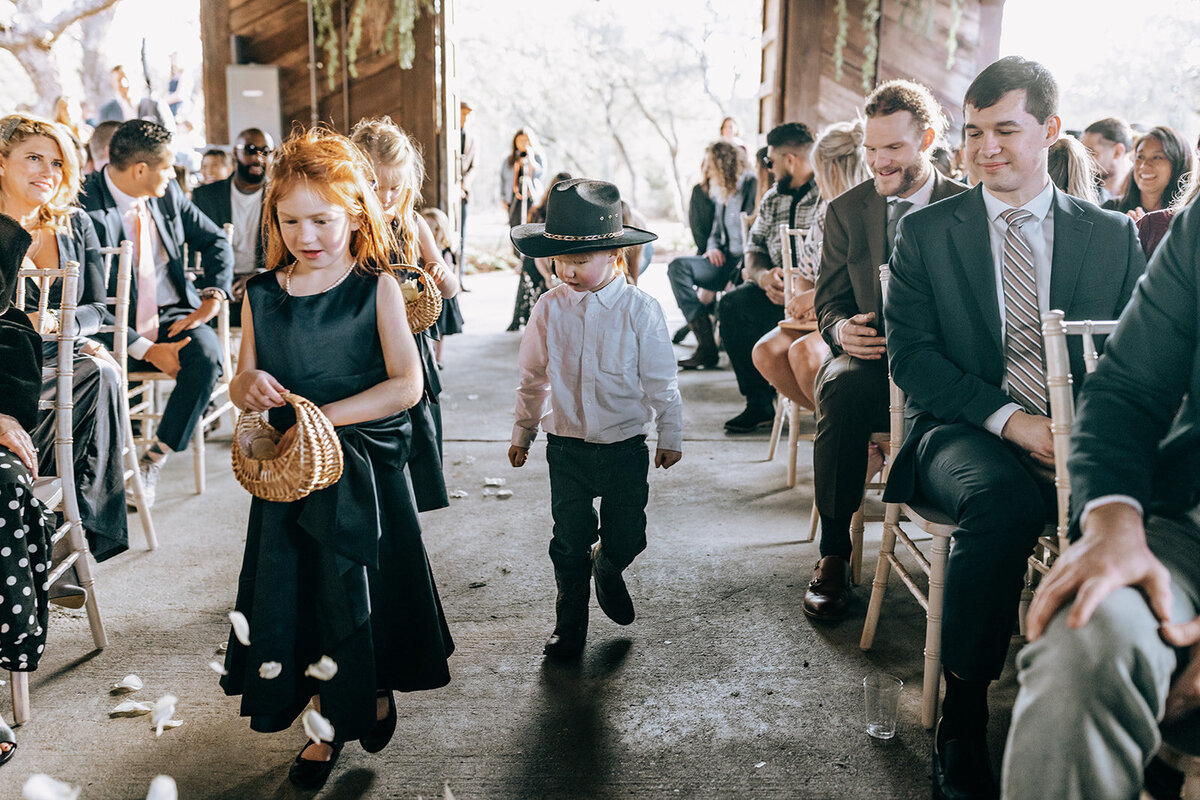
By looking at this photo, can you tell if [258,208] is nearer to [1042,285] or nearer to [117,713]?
[117,713]

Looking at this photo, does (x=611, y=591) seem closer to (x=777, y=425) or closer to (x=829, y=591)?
(x=829, y=591)

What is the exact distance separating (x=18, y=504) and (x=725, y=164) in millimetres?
5533

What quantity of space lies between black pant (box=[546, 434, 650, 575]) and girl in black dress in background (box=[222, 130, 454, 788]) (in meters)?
0.54

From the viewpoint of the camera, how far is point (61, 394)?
8.52 feet

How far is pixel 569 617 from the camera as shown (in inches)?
104

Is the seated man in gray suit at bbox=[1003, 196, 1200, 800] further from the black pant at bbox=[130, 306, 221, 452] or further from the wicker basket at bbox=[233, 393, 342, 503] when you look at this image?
the black pant at bbox=[130, 306, 221, 452]

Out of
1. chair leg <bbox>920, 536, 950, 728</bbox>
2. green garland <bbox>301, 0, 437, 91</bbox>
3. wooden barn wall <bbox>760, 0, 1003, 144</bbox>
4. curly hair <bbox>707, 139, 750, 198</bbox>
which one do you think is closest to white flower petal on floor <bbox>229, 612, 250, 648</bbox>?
chair leg <bbox>920, 536, 950, 728</bbox>

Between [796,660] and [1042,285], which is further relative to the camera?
[796,660]

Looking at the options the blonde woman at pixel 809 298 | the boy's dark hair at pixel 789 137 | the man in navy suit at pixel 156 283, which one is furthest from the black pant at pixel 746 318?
the man in navy suit at pixel 156 283

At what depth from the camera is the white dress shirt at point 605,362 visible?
2.54 meters

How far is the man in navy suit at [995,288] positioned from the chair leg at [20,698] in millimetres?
2080

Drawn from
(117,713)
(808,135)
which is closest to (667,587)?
(117,713)

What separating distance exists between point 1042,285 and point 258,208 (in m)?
4.33

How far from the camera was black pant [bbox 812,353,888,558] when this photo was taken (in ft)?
9.52
